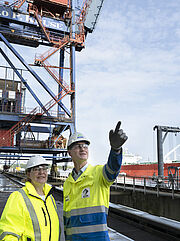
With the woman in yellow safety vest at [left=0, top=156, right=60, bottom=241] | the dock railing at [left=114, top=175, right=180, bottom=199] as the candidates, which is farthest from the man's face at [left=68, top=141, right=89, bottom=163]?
the dock railing at [left=114, top=175, right=180, bottom=199]

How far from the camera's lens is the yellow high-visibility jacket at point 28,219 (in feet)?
6.47

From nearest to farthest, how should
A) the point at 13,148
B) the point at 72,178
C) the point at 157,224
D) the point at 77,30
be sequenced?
the point at 72,178
the point at 157,224
the point at 13,148
the point at 77,30

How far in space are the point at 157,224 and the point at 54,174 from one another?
2469 centimetres

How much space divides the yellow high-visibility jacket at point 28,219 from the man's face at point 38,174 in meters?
0.16

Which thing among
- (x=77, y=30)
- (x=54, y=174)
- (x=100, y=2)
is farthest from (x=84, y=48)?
(x=54, y=174)

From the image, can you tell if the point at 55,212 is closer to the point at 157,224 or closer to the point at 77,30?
the point at 157,224

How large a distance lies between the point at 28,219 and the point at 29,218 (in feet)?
0.04

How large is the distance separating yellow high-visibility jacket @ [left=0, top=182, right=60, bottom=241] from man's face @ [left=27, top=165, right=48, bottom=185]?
0.53ft

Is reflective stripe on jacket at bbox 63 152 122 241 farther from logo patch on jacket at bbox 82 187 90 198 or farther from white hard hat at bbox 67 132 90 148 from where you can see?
white hard hat at bbox 67 132 90 148

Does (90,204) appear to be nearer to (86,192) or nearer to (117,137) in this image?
(86,192)

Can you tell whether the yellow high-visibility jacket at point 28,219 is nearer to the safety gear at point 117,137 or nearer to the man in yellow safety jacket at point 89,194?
the man in yellow safety jacket at point 89,194

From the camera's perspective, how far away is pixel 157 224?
542cm

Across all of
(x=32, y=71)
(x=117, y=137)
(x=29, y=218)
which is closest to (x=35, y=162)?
(x=29, y=218)

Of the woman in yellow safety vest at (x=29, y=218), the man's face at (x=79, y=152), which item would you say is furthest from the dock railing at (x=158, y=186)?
the woman in yellow safety vest at (x=29, y=218)
